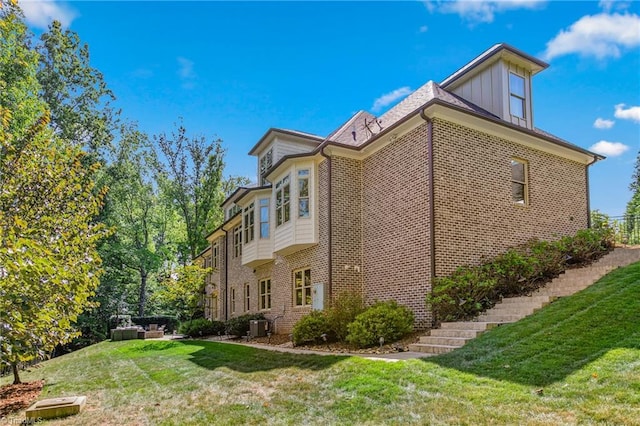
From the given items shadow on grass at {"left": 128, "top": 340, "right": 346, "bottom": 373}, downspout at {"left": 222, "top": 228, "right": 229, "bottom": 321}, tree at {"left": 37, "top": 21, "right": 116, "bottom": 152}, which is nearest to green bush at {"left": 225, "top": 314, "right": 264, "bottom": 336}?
shadow on grass at {"left": 128, "top": 340, "right": 346, "bottom": 373}

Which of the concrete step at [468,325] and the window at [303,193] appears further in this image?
the window at [303,193]

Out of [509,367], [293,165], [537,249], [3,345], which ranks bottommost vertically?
[509,367]

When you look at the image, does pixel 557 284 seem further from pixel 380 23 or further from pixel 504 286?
pixel 380 23

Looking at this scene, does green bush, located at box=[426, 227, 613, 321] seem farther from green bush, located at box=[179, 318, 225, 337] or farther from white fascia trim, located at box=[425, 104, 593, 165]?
green bush, located at box=[179, 318, 225, 337]

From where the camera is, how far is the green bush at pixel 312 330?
41.5 feet

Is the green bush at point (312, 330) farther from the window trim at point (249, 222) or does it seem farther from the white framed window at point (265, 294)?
the window trim at point (249, 222)

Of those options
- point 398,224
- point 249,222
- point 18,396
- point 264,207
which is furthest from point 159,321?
point 398,224

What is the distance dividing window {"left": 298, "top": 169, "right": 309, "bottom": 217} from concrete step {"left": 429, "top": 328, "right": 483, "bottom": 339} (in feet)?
21.1

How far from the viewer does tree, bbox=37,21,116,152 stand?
28.4m

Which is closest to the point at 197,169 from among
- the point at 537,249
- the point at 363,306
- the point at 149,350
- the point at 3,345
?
the point at 149,350

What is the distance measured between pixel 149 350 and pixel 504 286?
38.3 feet

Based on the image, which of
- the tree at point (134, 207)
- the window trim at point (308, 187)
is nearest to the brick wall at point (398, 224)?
the window trim at point (308, 187)

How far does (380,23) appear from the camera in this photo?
12539 mm

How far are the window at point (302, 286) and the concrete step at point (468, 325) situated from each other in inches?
236
